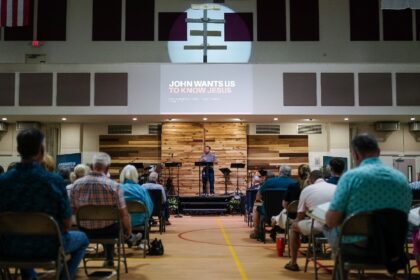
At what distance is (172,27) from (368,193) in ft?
41.7

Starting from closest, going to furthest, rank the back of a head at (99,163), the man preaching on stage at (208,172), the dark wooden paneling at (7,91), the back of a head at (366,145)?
1. the back of a head at (366,145)
2. the back of a head at (99,163)
3. the dark wooden paneling at (7,91)
4. the man preaching on stage at (208,172)

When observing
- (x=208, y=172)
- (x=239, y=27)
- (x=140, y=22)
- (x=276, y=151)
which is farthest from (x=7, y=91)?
(x=276, y=151)

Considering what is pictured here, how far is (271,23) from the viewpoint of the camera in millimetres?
14953

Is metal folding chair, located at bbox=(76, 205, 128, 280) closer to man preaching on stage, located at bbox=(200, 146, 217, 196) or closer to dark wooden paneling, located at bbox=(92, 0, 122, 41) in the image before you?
man preaching on stage, located at bbox=(200, 146, 217, 196)

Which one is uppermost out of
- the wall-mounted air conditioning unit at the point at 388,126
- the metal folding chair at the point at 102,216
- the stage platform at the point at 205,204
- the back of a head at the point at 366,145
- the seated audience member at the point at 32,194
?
the wall-mounted air conditioning unit at the point at 388,126

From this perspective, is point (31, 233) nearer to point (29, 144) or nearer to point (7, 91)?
point (29, 144)

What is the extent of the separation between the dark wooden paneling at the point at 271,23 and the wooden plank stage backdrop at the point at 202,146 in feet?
9.47

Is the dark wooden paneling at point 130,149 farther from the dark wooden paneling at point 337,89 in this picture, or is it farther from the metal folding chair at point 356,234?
the metal folding chair at point 356,234

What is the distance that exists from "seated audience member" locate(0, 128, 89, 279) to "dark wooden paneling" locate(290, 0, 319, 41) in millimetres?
12901

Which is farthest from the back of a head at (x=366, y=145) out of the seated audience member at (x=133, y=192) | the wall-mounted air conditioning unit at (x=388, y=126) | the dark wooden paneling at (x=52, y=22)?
the dark wooden paneling at (x=52, y=22)

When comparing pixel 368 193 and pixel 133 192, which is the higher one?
pixel 368 193

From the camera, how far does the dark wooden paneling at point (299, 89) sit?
1331 centimetres

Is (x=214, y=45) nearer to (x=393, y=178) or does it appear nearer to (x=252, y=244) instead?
(x=252, y=244)

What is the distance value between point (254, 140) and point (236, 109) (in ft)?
8.07
